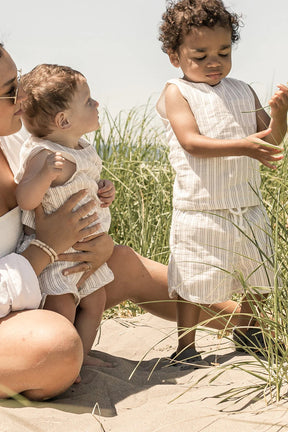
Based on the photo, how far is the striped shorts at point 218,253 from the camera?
10.9 feet

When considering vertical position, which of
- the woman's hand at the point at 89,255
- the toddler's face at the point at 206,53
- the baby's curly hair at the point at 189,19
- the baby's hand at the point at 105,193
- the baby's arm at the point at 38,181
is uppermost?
the baby's curly hair at the point at 189,19

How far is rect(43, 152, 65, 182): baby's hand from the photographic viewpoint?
2912 millimetres

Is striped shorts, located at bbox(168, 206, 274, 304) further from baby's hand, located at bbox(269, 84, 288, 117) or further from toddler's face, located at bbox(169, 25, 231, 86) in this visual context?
toddler's face, located at bbox(169, 25, 231, 86)

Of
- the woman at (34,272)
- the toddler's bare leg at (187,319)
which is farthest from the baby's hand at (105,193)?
the toddler's bare leg at (187,319)

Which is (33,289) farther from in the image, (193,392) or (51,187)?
(193,392)

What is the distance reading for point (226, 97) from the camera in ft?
11.2

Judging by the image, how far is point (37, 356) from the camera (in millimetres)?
2688

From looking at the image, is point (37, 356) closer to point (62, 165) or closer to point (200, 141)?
point (62, 165)

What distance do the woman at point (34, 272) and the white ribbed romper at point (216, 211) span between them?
39 centimetres

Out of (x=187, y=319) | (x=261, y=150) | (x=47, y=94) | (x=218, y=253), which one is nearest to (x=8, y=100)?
(x=47, y=94)

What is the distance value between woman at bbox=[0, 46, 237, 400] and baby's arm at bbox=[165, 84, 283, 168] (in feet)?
1.86

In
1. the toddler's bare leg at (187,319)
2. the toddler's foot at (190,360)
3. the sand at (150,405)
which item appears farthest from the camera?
the toddler's bare leg at (187,319)

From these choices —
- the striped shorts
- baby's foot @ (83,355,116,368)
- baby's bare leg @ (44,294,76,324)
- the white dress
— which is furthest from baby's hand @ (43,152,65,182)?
baby's foot @ (83,355,116,368)

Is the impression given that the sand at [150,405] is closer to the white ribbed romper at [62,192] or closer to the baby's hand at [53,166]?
the white ribbed romper at [62,192]
